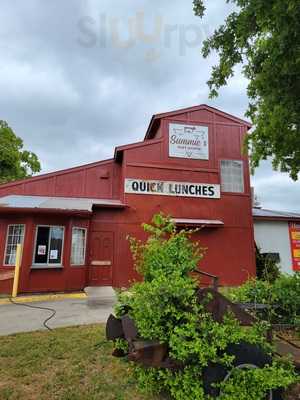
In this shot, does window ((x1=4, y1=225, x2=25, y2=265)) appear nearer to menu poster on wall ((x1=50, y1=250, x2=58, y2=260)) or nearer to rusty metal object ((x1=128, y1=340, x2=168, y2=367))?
menu poster on wall ((x1=50, y1=250, x2=58, y2=260))

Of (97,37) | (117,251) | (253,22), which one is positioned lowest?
(117,251)

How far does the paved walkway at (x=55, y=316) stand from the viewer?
5980mm

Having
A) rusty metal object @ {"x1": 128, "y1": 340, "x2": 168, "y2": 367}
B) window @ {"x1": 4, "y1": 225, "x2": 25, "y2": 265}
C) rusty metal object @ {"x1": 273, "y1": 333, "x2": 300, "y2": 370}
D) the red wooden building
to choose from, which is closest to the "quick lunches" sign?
the red wooden building

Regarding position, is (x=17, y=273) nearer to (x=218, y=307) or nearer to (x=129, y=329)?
(x=129, y=329)

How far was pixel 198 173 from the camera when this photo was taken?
42.0 feet

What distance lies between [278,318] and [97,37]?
8.55 meters

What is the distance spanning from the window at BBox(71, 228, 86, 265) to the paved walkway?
2.13 metres

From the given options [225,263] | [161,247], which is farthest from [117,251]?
[161,247]

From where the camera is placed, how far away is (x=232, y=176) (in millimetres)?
13180

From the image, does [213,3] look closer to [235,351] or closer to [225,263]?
[235,351]

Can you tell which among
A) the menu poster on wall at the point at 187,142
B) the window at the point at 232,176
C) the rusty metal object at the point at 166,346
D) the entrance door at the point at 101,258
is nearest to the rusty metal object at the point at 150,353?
the rusty metal object at the point at 166,346

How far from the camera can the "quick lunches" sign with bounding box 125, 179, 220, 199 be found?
40.0ft

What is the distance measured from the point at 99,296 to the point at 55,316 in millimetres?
2867

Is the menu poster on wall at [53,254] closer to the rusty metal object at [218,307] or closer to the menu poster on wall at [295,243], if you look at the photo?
the rusty metal object at [218,307]
